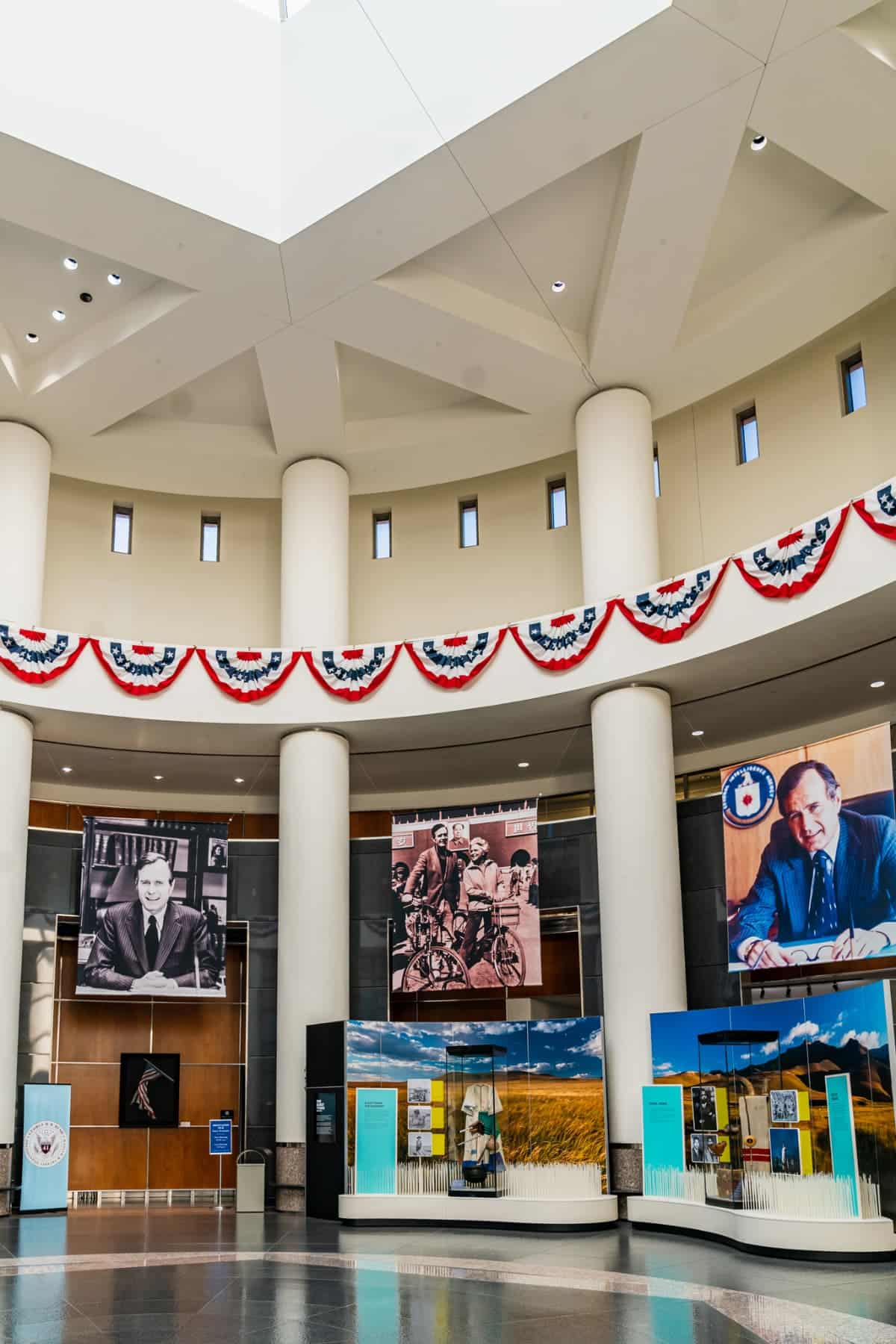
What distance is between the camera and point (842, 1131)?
1352cm

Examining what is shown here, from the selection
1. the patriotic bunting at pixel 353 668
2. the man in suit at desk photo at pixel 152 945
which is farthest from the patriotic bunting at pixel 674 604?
the man in suit at desk photo at pixel 152 945

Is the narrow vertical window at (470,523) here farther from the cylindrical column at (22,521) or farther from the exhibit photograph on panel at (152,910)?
the cylindrical column at (22,521)

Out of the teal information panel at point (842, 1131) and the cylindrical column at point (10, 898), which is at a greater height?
the cylindrical column at point (10, 898)

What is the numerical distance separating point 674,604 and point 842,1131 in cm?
942

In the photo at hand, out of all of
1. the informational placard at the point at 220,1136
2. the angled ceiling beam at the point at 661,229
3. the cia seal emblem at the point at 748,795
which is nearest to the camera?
the angled ceiling beam at the point at 661,229

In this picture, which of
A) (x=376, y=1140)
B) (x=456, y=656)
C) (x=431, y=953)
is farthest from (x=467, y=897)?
(x=376, y=1140)

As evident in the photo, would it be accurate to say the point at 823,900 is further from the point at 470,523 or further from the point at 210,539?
the point at 210,539

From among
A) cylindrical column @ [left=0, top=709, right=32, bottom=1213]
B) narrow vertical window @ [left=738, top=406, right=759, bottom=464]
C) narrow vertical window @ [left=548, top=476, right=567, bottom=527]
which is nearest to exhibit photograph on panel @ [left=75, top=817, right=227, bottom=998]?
cylindrical column @ [left=0, top=709, right=32, bottom=1213]

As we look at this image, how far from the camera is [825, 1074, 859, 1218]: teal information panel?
13.2 meters

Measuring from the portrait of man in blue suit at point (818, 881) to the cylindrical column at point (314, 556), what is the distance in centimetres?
1003

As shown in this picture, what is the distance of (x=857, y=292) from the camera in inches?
821

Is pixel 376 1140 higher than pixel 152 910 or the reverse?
the reverse

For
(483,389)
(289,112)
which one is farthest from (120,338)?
(483,389)

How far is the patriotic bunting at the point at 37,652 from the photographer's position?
21.9m
